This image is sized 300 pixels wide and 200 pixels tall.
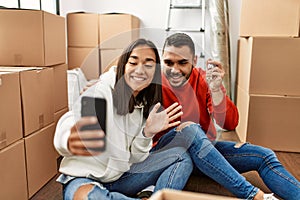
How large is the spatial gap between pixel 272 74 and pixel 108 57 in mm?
1234

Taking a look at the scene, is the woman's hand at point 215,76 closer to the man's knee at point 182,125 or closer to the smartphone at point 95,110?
the man's knee at point 182,125

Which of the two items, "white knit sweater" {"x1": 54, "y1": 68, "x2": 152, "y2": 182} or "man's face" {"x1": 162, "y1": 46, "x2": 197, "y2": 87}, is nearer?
"white knit sweater" {"x1": 54, "y1": 68, "x2": 152, "y2": 182}

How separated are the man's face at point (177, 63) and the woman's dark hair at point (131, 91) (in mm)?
61

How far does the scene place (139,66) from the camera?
1015mm

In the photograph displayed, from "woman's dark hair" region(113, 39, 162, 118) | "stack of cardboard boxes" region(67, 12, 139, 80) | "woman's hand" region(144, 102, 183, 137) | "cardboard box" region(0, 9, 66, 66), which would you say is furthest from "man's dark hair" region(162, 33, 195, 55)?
"stack of cardboard boxes" region(67, 12, 139, 80)

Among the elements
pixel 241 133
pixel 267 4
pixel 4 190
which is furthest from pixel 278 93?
pixel 4 190

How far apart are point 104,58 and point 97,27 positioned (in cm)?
176

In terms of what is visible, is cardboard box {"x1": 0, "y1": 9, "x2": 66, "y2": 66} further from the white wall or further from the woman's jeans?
the white wall

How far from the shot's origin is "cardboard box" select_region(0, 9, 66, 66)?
142 centimetres

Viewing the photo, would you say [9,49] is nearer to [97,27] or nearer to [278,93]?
[97,27]

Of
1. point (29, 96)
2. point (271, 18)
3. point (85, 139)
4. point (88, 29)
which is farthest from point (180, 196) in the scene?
point (88, 29)

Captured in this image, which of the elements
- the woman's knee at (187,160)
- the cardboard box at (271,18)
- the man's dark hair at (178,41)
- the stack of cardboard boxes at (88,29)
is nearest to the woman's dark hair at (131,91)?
the man's dark hair at (178,41)

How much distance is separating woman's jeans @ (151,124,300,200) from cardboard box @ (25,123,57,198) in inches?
20.9

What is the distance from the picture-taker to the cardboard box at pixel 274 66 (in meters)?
1.86
